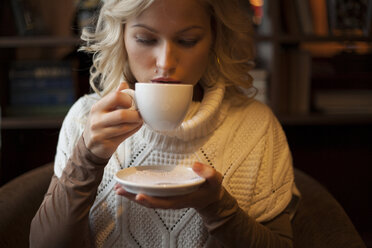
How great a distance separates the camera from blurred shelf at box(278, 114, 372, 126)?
1.94 metres

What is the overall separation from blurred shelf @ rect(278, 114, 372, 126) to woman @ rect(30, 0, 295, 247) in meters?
0.76

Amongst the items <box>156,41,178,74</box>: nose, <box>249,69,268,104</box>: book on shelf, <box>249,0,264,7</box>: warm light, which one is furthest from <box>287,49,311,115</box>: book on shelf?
<box>156,41,178,74</box>: nose

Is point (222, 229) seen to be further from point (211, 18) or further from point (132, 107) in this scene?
point (211, 18)

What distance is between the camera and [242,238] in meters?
0.90

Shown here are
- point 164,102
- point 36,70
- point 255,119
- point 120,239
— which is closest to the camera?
point 164,102

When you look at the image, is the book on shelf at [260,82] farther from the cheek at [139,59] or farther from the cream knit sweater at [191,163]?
the cheek at [139,59]

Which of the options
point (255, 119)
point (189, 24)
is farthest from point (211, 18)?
point (255, 119)

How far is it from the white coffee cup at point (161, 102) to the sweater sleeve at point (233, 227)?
0.67 feet

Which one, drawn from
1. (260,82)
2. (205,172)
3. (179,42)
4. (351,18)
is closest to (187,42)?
(179,42)

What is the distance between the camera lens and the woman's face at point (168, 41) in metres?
0.93

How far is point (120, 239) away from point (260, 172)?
1.33 feet

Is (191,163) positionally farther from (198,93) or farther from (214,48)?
(214,48)

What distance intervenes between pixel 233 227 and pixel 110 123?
35cm

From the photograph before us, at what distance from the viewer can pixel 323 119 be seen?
1.95m
